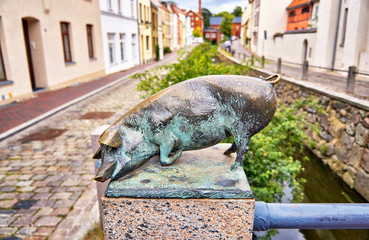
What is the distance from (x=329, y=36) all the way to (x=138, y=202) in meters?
18.0

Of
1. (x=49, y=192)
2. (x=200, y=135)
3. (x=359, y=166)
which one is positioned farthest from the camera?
(x=359, y=166)

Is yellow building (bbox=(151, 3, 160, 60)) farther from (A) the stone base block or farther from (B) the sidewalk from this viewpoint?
(A) the stone base block

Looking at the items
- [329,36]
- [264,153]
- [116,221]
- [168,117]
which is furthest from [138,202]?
[329,36]

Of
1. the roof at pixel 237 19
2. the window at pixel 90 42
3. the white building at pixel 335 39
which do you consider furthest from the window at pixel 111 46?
the roof at pixel 237 19

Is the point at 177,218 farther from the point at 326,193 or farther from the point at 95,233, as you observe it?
the point at 326,193

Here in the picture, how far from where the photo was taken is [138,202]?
1.68 metres

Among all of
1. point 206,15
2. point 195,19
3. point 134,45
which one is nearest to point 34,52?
point 134,45

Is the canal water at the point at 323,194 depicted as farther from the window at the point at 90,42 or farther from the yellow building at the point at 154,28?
the yellow building at the point at 154,28

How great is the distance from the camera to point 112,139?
1686 millimetres

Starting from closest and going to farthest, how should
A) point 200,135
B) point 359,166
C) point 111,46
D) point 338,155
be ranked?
point 200,135 → point 359,166 → point 338,155 → point 111,46

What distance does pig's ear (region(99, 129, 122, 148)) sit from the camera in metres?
1.67

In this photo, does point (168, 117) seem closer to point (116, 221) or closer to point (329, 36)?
point (116, 221)

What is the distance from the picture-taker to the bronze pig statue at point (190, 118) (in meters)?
1.74

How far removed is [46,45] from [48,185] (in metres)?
9.56
